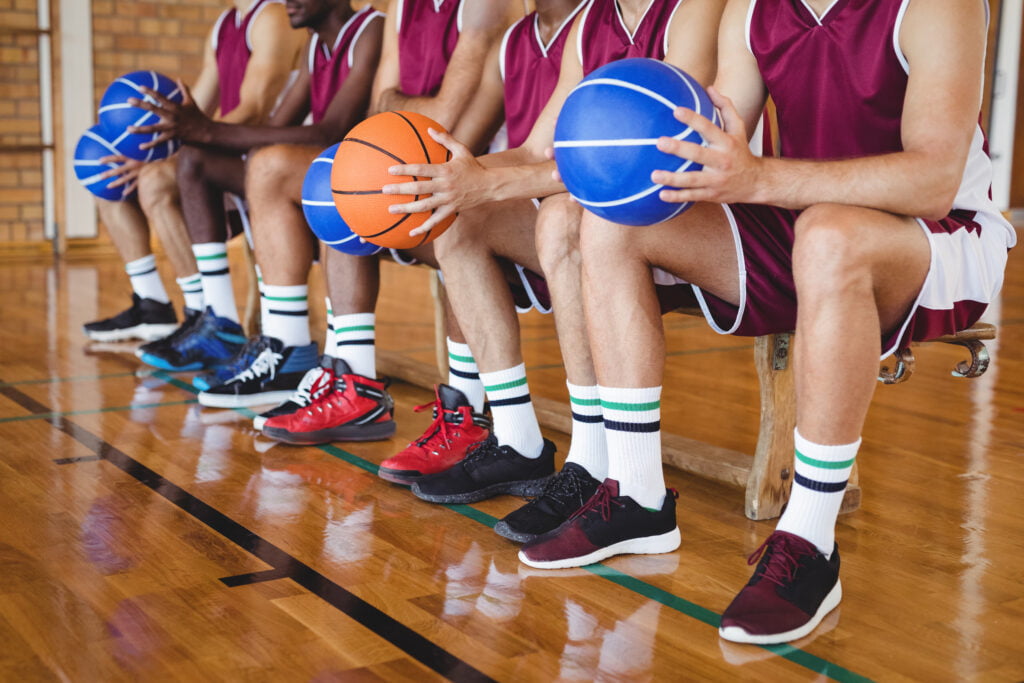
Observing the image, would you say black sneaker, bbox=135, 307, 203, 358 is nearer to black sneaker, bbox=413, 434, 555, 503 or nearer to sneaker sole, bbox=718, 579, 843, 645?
black sneaker, bbox=413, 434, 555, 503

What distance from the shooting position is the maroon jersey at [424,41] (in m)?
2.86

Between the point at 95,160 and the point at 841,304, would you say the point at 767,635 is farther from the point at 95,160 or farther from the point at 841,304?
the point at 95,160

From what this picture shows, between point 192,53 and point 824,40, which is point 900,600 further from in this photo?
point 192,53

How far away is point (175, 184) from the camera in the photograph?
382 cm

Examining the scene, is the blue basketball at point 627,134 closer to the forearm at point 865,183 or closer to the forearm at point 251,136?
the forearm at point 865,183

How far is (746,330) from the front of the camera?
1905 mm

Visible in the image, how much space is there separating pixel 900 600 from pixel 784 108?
2.73 feet

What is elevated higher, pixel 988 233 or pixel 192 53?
pixel 192 53

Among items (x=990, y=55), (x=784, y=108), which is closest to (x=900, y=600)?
(x=784, y=108)

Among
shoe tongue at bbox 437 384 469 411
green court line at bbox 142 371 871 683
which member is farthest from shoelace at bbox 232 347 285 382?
green court line at bbox 142 371 871 683

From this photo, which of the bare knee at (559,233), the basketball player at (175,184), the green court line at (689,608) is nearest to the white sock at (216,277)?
the basketball player at (175,184)

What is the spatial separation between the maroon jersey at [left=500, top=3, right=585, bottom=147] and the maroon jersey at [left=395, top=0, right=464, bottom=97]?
313mm

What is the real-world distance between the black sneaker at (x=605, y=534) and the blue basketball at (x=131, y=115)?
7.16 ft

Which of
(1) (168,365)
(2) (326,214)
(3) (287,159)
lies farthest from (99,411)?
(2) (326,214)
